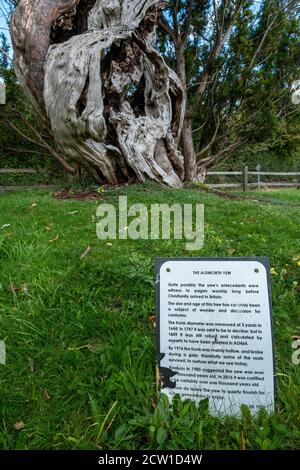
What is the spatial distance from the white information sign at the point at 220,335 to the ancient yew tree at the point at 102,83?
17.0 feet

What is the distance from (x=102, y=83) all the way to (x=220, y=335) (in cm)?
665

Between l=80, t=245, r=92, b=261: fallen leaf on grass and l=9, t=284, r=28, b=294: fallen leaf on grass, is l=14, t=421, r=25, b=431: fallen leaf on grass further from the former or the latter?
l=80, t=245, r=92, b=261: fallen leaf on grass

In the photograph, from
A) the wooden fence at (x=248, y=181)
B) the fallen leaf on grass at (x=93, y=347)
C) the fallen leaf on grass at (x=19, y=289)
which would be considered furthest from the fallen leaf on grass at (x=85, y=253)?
the wooden fence at (x=248, y=181)

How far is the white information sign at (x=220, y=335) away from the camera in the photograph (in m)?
1.59

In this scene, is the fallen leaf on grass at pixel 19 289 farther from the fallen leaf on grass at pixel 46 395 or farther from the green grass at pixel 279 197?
the green grass at pixel 279 197

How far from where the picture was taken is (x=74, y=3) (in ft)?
22.5

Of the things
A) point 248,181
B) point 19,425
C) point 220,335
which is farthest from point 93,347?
point 248,181

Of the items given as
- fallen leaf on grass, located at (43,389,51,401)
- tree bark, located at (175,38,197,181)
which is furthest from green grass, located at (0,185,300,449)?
tree bark, located at (175,38,197,181)

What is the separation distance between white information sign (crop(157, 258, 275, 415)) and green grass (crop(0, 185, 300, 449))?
3.8 inches

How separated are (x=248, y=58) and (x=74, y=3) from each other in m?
5.41
